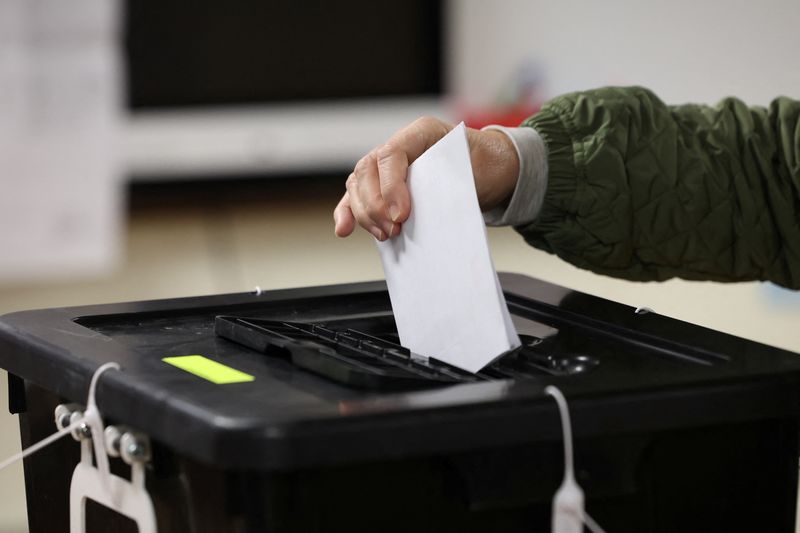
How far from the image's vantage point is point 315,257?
8.28 feet

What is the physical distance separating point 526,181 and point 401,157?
133mm

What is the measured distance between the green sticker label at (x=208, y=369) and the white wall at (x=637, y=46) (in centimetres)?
163

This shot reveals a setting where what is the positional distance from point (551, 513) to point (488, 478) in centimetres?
5

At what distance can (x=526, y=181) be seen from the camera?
0.90m

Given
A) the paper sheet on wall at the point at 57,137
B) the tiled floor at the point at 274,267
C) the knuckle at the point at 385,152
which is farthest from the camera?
the paper sheet on wall at the point at 57,137

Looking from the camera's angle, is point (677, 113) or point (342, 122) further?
point (342, 122)

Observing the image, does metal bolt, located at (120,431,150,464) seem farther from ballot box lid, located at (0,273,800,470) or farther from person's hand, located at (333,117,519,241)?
person's hand, located at (333,117,519,241)

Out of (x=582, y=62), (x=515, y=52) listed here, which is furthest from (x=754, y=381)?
(x=515, y=52)

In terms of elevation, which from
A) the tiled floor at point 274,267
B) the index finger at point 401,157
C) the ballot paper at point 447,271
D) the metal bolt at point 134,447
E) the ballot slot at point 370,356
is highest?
the index finger at point 401,157

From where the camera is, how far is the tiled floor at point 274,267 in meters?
2.08

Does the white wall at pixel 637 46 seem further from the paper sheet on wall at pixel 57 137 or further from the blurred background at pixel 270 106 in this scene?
the paper sheet on wall at pixel 57 137

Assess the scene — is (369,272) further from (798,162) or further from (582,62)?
(798,162)

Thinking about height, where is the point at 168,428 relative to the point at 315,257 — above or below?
above

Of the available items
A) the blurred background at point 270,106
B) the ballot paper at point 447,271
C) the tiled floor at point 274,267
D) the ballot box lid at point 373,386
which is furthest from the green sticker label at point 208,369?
the blurred background at point 270,106
